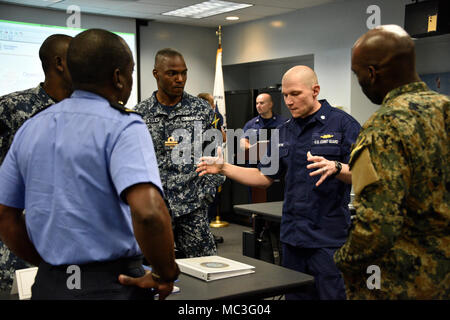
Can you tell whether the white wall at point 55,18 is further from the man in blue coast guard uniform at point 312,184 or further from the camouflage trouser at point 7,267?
the camouflage trouser at point 7,267

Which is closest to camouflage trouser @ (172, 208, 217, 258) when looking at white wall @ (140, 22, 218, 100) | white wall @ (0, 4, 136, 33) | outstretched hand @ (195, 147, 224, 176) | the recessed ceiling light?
outstretched hand @ (195, 147, 224, 176)

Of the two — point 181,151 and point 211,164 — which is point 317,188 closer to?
point 211,164

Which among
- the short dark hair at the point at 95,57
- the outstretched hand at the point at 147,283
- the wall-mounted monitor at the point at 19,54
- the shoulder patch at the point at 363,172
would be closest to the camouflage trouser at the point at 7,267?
the outstretched hand at the point at 147,283

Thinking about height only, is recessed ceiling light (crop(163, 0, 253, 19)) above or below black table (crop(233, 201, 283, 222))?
above

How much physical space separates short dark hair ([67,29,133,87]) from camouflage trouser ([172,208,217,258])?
1556 mm

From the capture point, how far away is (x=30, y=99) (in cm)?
224

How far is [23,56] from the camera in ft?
21.2

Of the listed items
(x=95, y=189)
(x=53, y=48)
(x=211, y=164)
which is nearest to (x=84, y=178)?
(x=95, y=189)

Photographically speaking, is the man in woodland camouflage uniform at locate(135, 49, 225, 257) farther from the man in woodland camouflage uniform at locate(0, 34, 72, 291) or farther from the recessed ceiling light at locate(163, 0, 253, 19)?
the recessed ceiling light at locate(163, 0, 253, 19)

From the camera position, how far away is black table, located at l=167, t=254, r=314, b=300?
5.62 ft

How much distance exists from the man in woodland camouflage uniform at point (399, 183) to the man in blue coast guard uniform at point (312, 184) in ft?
2.89

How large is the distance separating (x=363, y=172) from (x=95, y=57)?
0.85 metres
